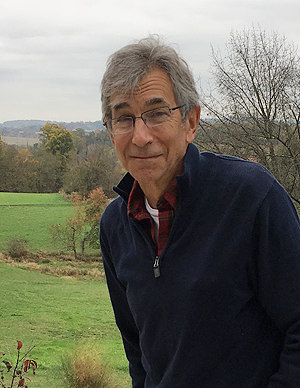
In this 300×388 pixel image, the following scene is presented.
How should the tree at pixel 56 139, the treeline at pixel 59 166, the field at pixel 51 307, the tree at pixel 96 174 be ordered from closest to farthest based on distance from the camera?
the field at pixel 51 307 → the tree at pixel 96 174 → the treeline at pixel 59 166 → the tree at pixel 56 139

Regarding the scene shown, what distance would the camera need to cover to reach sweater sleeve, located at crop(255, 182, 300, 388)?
40.5 inches

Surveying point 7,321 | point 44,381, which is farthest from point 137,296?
Answer: point 7,321

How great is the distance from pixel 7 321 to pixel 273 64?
10910 mm

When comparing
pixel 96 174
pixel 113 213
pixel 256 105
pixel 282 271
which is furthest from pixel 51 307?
pixel 282 271

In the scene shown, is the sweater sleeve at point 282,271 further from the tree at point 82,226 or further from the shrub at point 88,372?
the tree at point 82,226

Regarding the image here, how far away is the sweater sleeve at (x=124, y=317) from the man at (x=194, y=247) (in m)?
0.16

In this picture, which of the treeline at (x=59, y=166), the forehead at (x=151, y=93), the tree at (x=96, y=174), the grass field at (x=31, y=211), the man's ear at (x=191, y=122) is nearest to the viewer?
the forehead at (x=151, y=93)

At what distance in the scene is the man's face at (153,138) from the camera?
1.19m

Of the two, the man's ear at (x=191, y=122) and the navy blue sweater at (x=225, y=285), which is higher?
the man's ear at (x=191, y=122)

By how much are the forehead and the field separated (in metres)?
5.59

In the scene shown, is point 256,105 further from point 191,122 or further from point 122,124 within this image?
point 122,124

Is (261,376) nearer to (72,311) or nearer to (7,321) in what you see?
(7,321)

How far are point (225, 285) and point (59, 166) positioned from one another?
96.4 feet

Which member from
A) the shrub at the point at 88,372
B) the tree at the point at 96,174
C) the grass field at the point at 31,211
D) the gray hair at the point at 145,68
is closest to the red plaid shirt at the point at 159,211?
the gray hair at the point at 145,68
